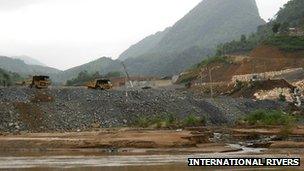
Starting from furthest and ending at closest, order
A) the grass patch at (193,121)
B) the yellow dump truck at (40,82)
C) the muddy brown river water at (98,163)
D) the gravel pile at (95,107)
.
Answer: the yellow dump truck at (40,82) < the grass patch at (193,121) < the gravel pile at (95,107) < the muddy brown river water at (98,163)

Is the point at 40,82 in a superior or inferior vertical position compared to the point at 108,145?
superior

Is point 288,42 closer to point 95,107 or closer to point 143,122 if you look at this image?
point 143,122

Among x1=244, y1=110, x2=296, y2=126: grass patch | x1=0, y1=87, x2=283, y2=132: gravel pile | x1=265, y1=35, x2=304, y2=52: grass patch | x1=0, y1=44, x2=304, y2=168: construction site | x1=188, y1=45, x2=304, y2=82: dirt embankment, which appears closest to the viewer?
x1=0, y1=44, x2=304, y2=168: construction site

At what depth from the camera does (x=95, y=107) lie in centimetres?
7069

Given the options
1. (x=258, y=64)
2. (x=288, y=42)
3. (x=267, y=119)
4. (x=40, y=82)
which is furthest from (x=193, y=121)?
(x=288, y=42)

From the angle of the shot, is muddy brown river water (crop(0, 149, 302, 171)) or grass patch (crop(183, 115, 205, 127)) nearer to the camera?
muddy brown river water (crop(0, 149, 302, 171))

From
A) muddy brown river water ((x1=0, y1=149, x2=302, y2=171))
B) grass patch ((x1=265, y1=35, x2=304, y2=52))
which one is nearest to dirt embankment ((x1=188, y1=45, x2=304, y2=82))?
grass patch ((x1=265, y1=35, x2=304, y2=52))

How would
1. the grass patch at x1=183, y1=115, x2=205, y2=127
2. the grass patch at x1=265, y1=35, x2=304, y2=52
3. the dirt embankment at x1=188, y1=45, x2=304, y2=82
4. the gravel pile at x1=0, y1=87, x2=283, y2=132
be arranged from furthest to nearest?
the grass patch at x1=265, y1=35, x2=304, y2=52 → the dirt embankment at x1=188, y1=45, x2=304, y2=82 → the grass patch at x1=183, y1=115, x2=205, y2=127 → the gravel pile at x1=0, y1=87, x2=283, y2=132

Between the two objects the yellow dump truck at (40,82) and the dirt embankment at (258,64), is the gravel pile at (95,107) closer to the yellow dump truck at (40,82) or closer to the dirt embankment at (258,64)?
the yellow dump truck at (40,82)

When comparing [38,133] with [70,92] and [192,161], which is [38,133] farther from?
[192,161]

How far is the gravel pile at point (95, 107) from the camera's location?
64500 mm

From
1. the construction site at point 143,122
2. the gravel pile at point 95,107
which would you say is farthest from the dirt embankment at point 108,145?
the gravel pile at point 95,107

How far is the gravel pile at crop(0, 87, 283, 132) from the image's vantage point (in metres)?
64.5

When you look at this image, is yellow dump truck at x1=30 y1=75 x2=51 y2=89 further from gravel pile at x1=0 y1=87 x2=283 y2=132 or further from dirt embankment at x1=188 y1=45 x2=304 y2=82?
dirt embankment at x1=188 y1=45 x2=304 y2=82
